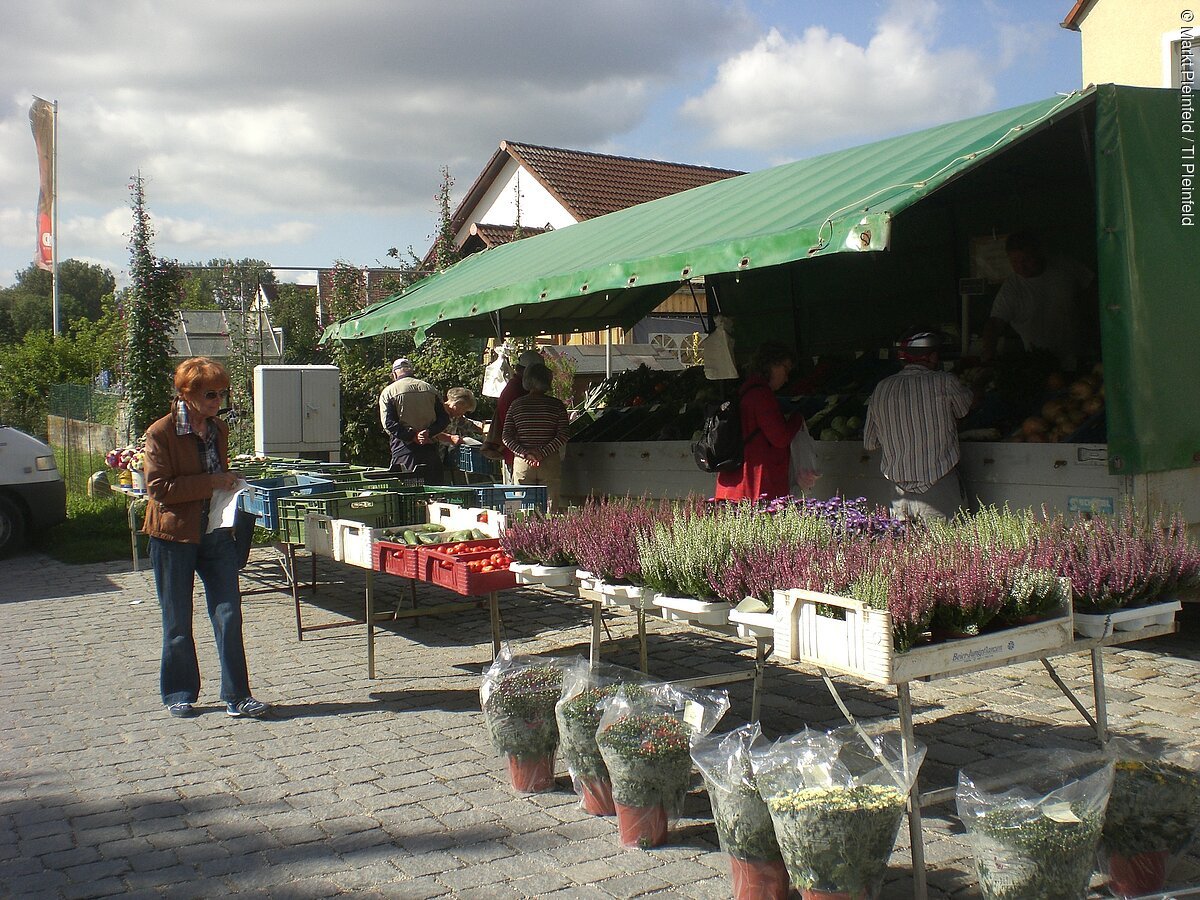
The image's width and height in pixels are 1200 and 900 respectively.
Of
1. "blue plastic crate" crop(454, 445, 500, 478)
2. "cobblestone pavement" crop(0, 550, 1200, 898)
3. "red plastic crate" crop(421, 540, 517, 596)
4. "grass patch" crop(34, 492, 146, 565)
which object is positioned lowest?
"cobblestone pavement" crop(0, 550, 1200, 898)

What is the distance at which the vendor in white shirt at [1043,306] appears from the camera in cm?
816

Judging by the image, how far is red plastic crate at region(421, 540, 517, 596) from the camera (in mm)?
5660

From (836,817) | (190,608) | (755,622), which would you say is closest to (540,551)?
(755,622)

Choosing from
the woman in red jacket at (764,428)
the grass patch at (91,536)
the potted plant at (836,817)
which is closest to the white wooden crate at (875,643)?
the potted plant at (836,817)

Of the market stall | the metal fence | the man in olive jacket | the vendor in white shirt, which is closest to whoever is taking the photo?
the market stall

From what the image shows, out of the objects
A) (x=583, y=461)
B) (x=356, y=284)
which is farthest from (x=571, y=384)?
(x=583, y=461)

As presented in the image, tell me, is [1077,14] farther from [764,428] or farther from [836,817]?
[836,817]

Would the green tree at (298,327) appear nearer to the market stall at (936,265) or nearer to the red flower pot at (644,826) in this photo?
the market stall at (936,265)

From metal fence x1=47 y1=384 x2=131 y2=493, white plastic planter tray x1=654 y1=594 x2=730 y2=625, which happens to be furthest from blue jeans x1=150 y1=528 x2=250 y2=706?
metal fence x1=47 y1=384 x2=131 y2=493

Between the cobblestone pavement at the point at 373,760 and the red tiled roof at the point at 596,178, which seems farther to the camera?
the red tiled roof at the point at 596,178

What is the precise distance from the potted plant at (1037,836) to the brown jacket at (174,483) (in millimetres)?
3986

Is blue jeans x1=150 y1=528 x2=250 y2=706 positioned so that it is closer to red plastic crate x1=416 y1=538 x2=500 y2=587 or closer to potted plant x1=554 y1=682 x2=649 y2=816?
red plastic crate x1=416 y1=538 x2=500 y2=587

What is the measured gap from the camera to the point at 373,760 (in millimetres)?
5148

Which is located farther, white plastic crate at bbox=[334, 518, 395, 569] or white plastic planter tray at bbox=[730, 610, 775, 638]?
white plastic crate at bbox=[334, 518, 395, 569]
